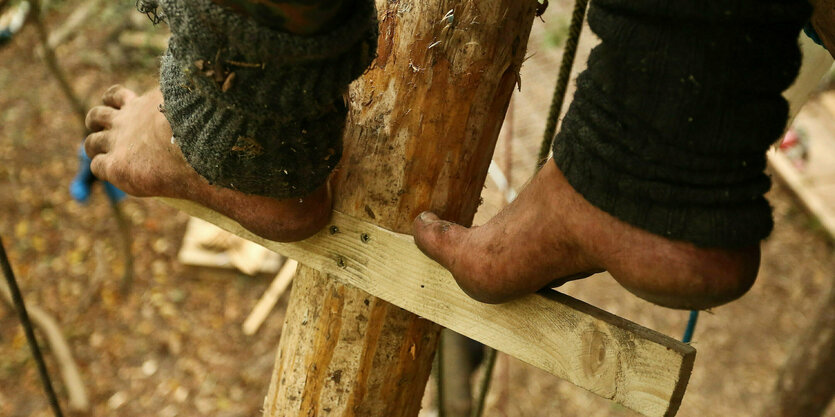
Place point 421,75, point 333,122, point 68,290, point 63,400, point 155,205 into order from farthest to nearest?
point 155,205 < point 68,290 < point 63,400 < point 421,75 < point 333,122

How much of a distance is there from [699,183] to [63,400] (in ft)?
10.8

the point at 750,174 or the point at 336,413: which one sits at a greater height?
the point at 750,174

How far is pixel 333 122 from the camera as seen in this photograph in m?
0.94

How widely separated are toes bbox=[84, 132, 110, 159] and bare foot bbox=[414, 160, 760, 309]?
2.14 feet

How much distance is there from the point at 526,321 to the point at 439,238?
0.17 m

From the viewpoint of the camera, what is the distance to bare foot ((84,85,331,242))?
104 cm

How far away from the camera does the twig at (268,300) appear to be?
368 cm

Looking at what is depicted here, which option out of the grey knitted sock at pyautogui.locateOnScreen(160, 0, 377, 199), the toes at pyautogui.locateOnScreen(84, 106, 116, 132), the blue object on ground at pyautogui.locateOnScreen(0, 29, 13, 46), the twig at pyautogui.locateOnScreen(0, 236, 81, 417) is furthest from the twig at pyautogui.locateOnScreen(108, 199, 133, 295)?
the grey knitted sock at pyautogui.locateOnScreen(160, 0, 377, 199)

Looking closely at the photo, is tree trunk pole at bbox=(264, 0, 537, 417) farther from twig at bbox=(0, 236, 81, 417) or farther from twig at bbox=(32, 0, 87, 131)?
twig at bbox=(32, 0, 87, 131)

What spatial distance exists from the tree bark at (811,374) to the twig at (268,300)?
2.38 metres

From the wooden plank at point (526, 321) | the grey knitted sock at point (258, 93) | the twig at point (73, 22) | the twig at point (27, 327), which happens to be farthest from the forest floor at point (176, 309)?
the grey knitted sock at point (258, 93)

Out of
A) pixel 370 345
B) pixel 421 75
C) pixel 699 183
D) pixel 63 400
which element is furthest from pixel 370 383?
pixel 63 400

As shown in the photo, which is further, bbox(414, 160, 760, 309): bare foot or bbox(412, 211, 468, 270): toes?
bbox(412, 211, 468, 270): toes

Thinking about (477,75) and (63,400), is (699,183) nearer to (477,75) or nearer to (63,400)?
(477,75)
